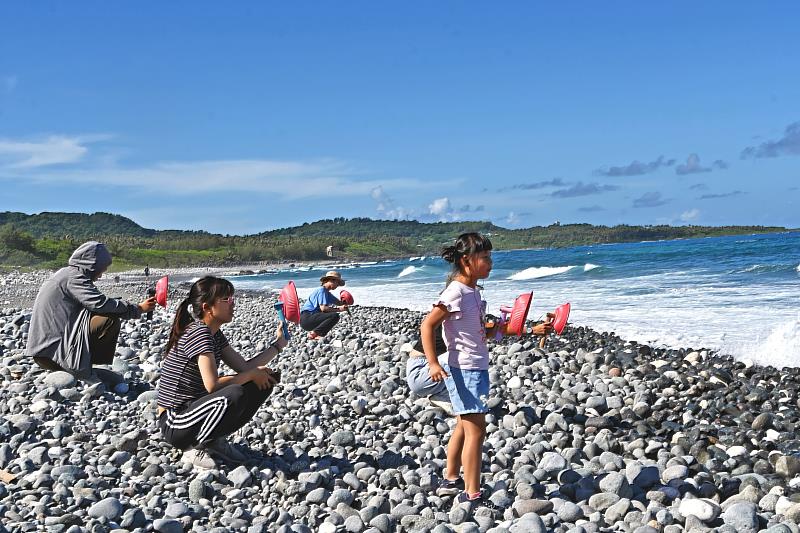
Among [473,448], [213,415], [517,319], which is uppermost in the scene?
[517,319]

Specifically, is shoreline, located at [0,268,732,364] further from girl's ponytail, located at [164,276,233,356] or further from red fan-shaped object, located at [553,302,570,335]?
girl's ponytail, located at [164,276,233,356]

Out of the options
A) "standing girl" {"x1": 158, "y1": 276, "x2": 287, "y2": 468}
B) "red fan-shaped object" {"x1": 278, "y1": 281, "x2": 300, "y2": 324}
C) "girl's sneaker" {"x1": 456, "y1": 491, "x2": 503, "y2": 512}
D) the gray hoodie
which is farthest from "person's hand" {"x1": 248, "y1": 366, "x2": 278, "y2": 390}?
the gray hoodie

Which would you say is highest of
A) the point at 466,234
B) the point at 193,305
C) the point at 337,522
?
the point at 466,234

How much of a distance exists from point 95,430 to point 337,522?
3108 millimetres

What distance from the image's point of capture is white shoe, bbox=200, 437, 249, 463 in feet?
19.1

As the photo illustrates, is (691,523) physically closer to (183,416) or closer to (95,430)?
(183,416)

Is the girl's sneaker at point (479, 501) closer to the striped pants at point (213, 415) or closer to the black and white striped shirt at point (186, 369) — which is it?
the striped pants at point (213, 415)

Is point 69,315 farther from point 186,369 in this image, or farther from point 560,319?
point 560,319

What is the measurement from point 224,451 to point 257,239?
462ft

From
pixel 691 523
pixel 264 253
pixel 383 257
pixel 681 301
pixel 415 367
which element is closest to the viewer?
pixel 691 523

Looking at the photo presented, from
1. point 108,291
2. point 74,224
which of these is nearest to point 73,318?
point 108,291

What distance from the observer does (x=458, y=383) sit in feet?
16.4

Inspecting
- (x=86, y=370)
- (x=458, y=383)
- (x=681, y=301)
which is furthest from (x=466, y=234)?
(x=681, y=301)

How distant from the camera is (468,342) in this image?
500 centimetres
